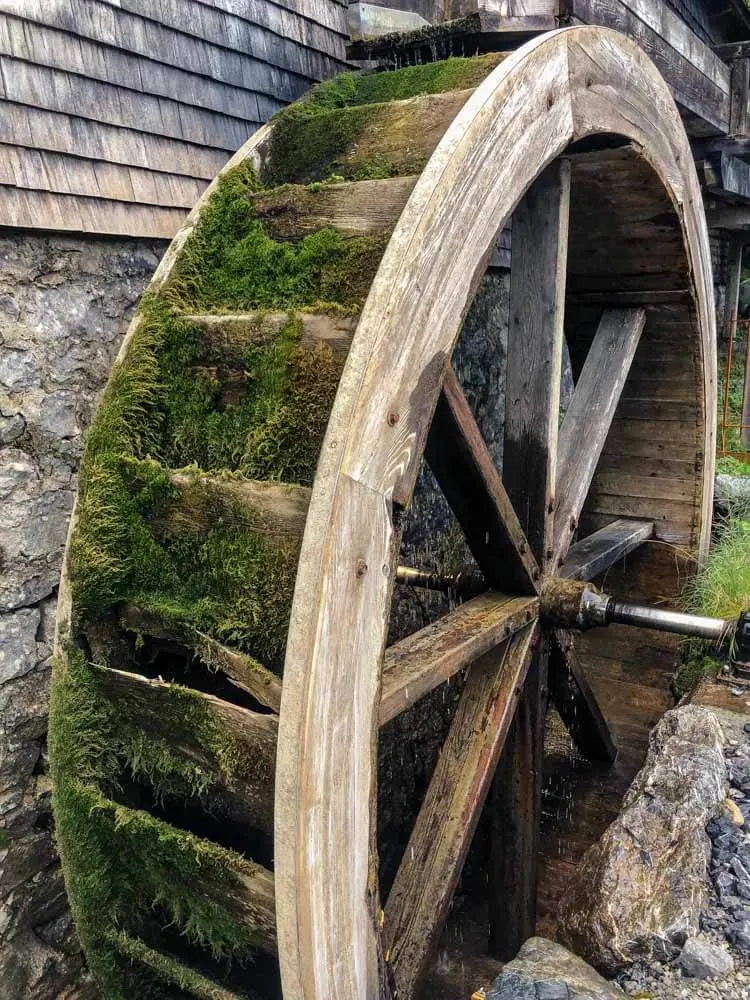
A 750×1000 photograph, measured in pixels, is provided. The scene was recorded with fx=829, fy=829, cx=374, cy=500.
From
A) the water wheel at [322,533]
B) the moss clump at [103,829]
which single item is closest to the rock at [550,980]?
the water wheel at [322,533]

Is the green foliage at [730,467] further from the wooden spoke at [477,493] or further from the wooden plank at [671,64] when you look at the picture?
the wooden spoke at [477,493]

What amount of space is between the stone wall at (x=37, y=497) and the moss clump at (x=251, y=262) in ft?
2.13

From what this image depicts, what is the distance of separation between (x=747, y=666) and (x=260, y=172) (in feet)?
7.55

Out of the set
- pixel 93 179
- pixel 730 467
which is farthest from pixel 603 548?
→ pixel 730 467

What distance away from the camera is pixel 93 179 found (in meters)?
2.60

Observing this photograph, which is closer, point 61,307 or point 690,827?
point 690,827

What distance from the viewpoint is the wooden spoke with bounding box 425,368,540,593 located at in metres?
1.98

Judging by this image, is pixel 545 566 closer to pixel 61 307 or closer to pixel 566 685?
pixel 566 685

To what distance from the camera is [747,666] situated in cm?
293

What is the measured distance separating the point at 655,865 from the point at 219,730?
1097mm

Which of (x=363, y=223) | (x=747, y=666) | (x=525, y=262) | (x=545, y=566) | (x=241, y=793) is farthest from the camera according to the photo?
(x=747, y=666)

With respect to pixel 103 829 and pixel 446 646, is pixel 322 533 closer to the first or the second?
pixel 446 646

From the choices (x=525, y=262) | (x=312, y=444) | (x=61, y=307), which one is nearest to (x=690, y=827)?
(x=312, y=444)

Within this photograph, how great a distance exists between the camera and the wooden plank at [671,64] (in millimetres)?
3119
